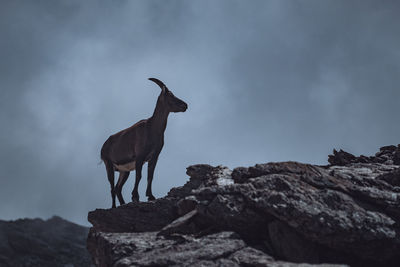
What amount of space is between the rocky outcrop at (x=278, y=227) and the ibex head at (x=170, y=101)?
17.7 ft

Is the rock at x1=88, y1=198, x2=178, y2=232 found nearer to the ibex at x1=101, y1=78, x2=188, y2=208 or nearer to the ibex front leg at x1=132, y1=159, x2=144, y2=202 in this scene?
the ibex front leg at x1=132, y1=159, x2=144, y2=202

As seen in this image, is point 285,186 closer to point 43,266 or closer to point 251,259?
point 251,259

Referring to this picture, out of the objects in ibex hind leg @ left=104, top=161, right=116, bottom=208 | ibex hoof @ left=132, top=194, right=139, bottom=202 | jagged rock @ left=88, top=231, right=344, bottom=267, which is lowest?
jagged rock @ left=88, top=231, right=344, bottom=267

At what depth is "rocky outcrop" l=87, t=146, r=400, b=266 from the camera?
732 cm

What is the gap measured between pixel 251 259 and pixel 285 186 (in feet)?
6.81

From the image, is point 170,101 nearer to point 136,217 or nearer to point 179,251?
point 136,217

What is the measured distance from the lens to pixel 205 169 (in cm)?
1176

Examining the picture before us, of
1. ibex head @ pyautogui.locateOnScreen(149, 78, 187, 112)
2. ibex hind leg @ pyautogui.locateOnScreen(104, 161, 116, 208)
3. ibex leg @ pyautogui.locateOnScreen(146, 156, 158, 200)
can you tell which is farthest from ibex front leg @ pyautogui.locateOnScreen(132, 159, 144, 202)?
ibex head @ pyautogui.locateOnScreen(149, 78, 187, 112)

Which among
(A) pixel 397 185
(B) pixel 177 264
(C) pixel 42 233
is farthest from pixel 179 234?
(C) pixel 42 233

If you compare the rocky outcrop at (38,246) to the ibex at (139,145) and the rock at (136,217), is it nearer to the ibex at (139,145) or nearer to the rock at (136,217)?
the ibex at (139,145)

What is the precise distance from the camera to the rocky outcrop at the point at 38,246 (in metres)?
39.7

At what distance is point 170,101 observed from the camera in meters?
14.3

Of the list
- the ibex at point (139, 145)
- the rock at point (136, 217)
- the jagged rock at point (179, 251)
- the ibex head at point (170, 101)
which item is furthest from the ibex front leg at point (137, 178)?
the jagged rock at point (179, 251)

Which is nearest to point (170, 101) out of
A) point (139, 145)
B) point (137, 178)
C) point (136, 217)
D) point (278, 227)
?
point (139, 145)
